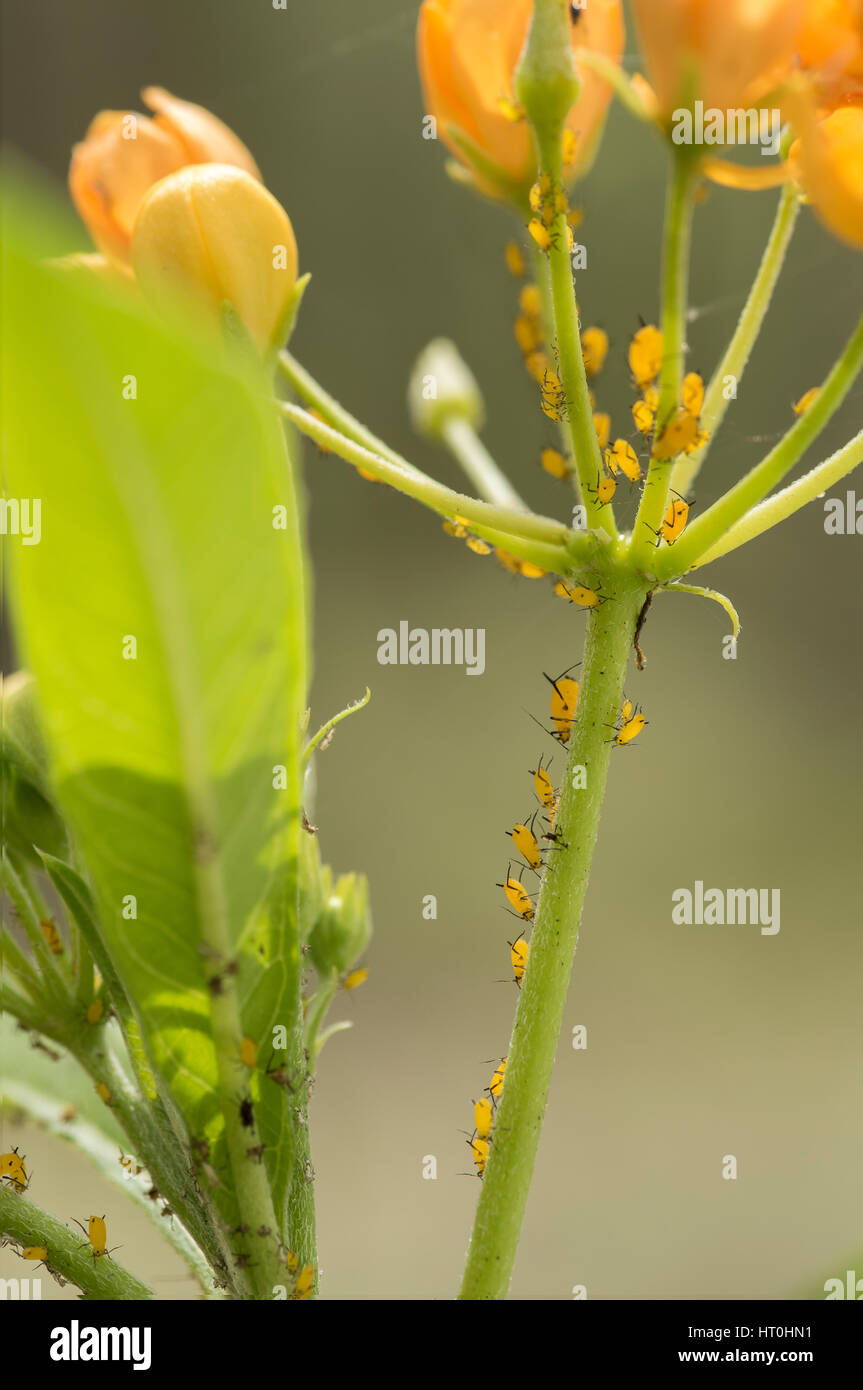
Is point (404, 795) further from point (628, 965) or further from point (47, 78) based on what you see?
point (47, 78)

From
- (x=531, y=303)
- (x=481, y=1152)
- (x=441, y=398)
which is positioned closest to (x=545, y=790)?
(x=481, y=1152)

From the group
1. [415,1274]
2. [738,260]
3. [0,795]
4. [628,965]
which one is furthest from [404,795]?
[0,795]

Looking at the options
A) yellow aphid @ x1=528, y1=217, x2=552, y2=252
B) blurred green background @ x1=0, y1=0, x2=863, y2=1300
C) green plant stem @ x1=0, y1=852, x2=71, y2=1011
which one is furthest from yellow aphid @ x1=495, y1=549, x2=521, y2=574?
blurred green background @ x1=0, y1=0, x2=863, y2=1300

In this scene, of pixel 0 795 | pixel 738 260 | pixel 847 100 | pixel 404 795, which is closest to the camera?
pixel 847 100

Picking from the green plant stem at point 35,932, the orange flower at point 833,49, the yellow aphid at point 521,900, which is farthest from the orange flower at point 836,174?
the green plant stem at point 35,932

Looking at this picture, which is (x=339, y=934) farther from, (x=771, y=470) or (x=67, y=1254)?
(x=771, y=470)

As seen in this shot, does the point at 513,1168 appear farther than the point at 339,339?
No

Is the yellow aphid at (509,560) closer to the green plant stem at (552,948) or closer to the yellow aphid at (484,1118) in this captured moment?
the green plant stem at (552,948)
